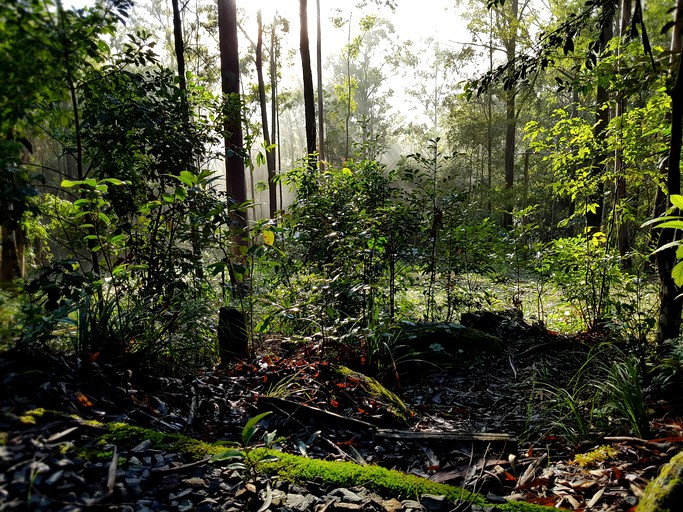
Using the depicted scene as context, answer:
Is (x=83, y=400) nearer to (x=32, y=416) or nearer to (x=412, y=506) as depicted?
(x=32, y=416)

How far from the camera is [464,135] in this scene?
22.2 meters

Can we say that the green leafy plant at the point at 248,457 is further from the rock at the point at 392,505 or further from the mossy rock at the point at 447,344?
the mossy rock at the point at 447,344

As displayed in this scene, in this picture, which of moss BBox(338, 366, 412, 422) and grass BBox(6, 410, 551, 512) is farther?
moss BBox(338, 366, 412, 422)

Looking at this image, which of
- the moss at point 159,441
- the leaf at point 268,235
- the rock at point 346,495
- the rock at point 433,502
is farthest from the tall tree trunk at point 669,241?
the moss at point 159,441

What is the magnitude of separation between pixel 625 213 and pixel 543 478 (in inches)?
140

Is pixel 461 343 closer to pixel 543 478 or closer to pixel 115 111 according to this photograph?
pixel 543 478

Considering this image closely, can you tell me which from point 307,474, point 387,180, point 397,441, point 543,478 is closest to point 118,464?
point 307,474

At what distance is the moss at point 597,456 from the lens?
2018mm

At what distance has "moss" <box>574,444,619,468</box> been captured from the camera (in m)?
2.02

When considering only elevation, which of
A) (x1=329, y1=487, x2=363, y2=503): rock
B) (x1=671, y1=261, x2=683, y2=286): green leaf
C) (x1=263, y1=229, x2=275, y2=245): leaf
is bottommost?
(x1=329, y1=487, x2=363, y2=503): rock

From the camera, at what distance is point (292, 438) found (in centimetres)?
230

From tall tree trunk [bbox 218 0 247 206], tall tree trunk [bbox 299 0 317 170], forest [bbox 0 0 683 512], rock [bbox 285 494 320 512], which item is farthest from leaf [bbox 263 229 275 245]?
tall tree trunk [bbox 299 0 317 170]

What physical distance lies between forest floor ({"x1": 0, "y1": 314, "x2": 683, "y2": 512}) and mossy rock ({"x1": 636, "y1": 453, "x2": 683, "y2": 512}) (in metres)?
0.16

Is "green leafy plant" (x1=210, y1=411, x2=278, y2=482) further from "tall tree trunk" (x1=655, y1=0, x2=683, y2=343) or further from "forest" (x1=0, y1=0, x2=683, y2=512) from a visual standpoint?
"tall tree trunk" (x1=655, y1=0, x2=683, y2=343)
